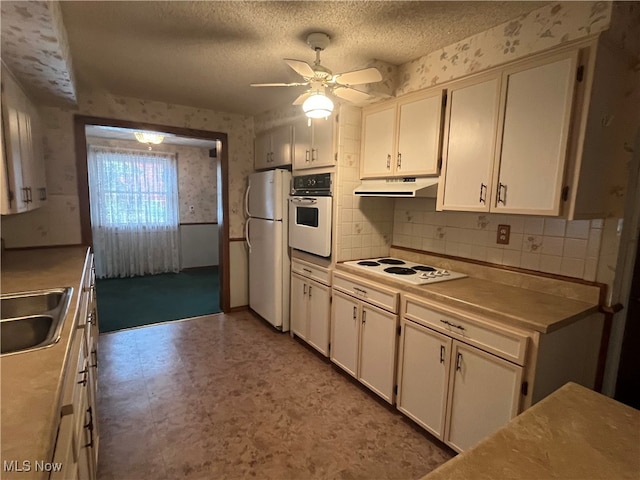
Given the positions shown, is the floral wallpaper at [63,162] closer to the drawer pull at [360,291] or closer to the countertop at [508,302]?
the drawer pull at [360,291]

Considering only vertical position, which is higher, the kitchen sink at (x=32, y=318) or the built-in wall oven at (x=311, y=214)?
the built-in wall oven at (x=311, y=214)

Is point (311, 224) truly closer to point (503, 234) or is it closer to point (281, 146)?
point (281, 146)

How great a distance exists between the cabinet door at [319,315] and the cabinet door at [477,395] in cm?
124

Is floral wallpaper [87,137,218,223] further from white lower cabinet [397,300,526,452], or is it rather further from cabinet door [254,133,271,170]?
white lower cabinet [397,300,526,452]

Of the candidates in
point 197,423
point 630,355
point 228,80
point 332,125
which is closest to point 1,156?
point 228,80

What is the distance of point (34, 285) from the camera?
185cm

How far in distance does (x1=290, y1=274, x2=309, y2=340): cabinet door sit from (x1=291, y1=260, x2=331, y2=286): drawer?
0.07 m

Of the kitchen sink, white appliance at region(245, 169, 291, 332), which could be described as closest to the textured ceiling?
white appliance at region(245, 169, 291, 332)

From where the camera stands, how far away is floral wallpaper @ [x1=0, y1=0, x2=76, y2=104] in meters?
1.35

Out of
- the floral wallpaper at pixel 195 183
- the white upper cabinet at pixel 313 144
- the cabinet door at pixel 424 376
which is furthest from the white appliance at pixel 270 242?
the floral wallpaper at pixel 195 183

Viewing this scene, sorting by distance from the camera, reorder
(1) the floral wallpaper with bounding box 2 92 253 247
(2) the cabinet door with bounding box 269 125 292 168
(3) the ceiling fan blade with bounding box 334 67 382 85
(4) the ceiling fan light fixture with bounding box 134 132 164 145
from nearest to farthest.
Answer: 1. (3) the ceiling fan blade with bounding box 334 67 382 85
2. (1) the floral wallpaper with bounding box 2 92 253 247
3. (2) the cabinet door with bounding box 269 125 292 168
4. (4) the ceiling fan light fixture with bounding box 134 132 164 145

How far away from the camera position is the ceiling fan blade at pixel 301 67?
1.73 metres

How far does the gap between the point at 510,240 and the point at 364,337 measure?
1.19 metres
